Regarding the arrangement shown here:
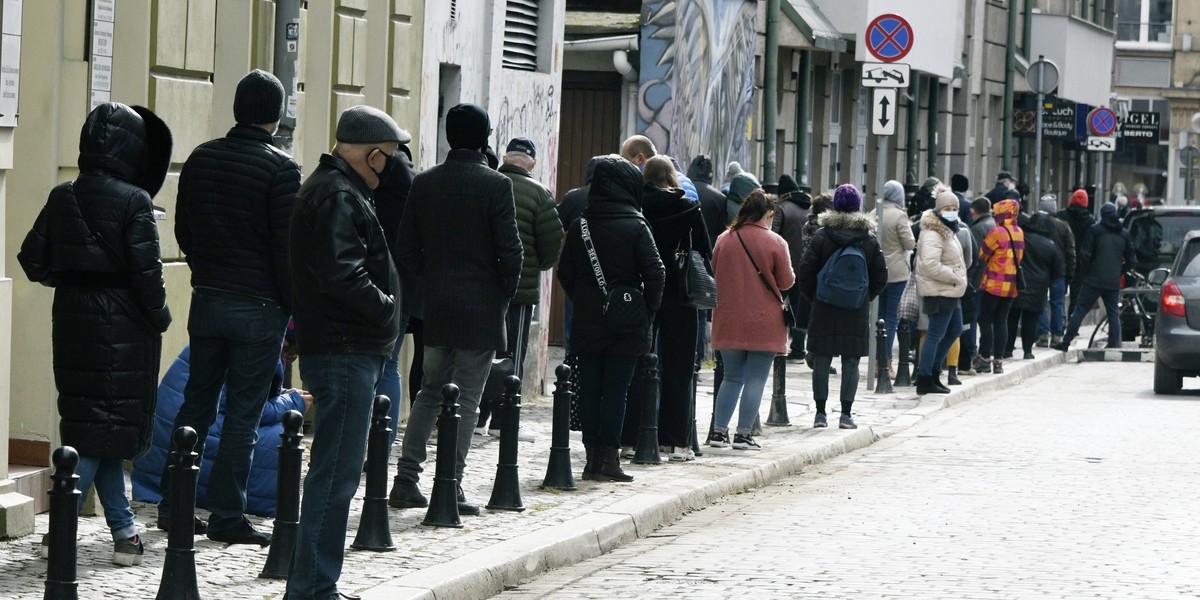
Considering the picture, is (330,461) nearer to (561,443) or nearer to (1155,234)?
(561,443)

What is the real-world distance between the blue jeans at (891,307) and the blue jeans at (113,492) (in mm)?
11727

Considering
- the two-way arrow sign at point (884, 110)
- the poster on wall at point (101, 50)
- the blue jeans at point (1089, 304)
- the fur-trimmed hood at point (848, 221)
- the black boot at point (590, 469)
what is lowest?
the black boot at point (590, 469)

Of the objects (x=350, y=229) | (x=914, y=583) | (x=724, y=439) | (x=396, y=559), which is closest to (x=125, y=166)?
(x=350, y=229)

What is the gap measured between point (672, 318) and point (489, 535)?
3.33 metres

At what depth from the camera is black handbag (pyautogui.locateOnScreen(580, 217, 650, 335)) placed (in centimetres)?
1169

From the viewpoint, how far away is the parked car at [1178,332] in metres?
20.6

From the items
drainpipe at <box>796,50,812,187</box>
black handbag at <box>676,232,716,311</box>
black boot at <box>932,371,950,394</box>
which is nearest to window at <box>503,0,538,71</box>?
black boot at <box>932,371,950,394</box>

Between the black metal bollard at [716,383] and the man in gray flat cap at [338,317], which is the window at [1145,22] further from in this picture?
the man in gray flat cap at [338,317]

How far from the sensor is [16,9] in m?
9.24

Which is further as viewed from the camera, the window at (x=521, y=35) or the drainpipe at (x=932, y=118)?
the drainpipe at (x=932, y=118)

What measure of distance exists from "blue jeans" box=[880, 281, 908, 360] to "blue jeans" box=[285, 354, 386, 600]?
1215 centimetres

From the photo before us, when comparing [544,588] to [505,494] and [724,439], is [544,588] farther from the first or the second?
[724,439]

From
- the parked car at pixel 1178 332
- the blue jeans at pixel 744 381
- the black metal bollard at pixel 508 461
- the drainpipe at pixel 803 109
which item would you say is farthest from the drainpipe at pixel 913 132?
the black metal bollard at pixel 508 461

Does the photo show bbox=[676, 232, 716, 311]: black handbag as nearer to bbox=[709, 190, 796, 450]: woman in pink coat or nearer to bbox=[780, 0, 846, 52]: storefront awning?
bbox=[709, 190, 796, 450]: woman in pink coat
